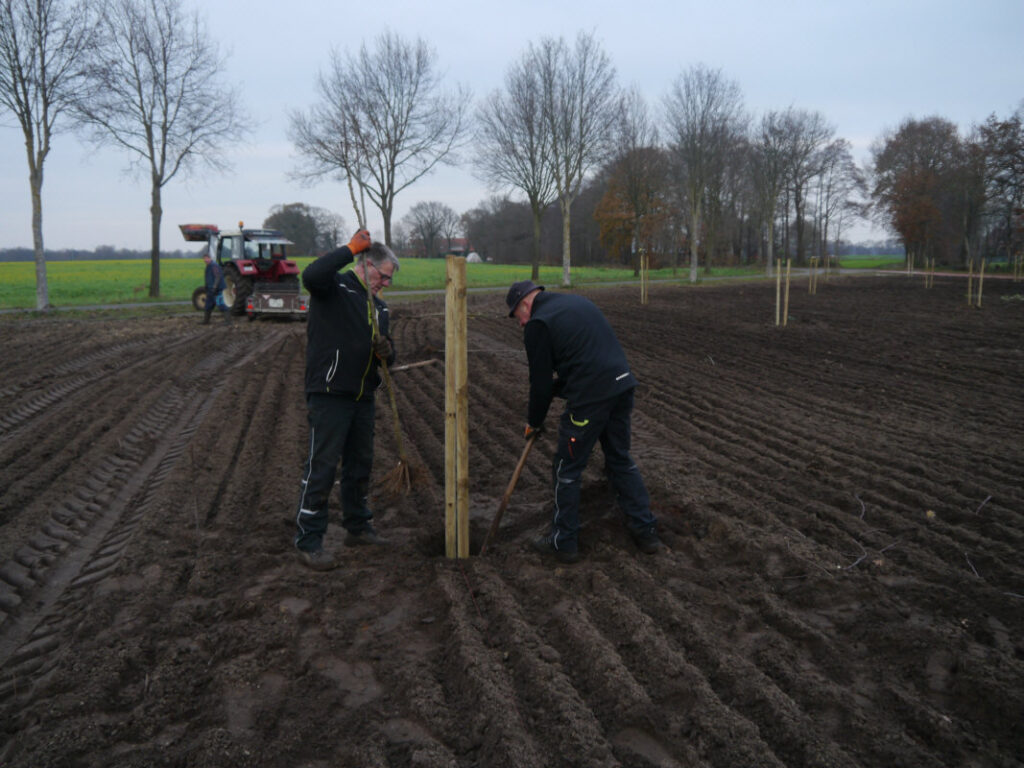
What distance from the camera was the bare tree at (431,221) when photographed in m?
85.5

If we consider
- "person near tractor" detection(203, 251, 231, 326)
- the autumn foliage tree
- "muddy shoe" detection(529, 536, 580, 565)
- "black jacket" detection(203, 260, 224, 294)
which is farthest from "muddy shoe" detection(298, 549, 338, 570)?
the autumn foliage tree

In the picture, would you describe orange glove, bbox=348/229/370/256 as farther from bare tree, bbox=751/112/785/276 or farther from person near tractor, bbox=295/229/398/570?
bare tree, bbox=751/112/785/276

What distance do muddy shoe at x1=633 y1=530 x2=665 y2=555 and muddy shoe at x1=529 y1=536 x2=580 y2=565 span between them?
429mm

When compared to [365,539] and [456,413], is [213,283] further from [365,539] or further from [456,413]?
[456,413]

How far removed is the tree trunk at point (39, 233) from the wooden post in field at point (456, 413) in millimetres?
20933

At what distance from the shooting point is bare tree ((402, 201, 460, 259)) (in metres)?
85.5

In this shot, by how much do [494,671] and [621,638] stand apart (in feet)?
2.32

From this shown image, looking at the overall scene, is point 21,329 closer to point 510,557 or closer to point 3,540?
point 3,540

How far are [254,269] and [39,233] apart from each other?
29.5 feet

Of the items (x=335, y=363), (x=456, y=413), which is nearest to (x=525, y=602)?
(x=456, y=413)

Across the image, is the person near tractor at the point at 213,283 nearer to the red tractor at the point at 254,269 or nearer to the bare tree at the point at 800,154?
the red tractor at the point at 254,269

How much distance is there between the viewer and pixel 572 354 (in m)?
4.23

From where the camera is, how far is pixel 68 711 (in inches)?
113

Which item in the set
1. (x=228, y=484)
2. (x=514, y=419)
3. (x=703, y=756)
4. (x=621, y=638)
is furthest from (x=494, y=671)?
(x=514, y=419)
